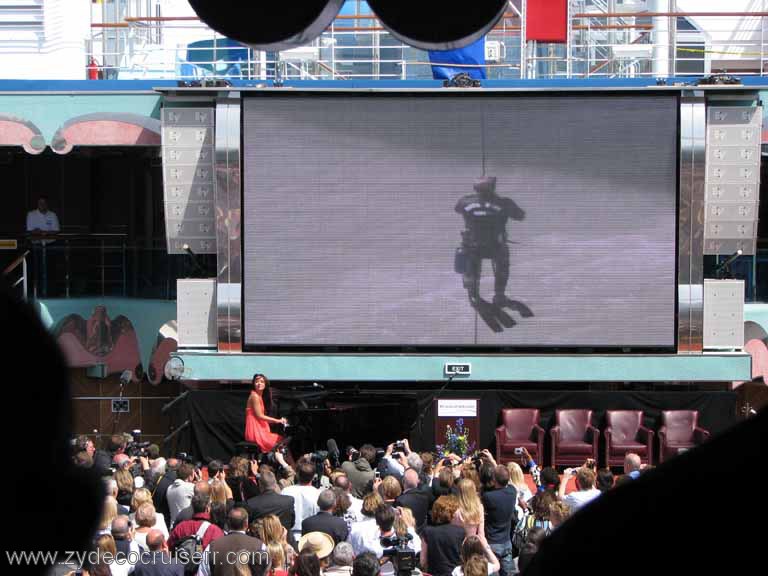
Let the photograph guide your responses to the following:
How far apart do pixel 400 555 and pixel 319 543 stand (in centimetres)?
45

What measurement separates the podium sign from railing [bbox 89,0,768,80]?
4541 millimetres

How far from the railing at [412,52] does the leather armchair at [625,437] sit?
4.62 m

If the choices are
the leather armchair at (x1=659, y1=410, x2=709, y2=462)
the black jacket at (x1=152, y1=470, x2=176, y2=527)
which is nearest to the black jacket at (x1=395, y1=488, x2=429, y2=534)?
the black jacket at (x1=152, y1=470, x2=176, y2=527)

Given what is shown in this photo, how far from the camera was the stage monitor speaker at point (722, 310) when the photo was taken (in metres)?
15.2

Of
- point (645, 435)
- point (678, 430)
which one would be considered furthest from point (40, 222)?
point (678, 430)

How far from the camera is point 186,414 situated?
15281mm

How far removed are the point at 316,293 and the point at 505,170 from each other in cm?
284

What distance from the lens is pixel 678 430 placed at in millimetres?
14875

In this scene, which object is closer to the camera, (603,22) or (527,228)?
(527,228)

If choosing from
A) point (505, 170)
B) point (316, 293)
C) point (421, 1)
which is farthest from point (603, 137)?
point (421, 1)

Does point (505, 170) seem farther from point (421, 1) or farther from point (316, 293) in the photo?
point (421, 1)

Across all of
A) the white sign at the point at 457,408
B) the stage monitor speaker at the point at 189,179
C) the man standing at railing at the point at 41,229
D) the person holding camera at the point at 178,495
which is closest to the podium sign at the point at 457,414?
the white sign at the point at 457,408

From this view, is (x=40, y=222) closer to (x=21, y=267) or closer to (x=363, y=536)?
(x=21, y=267)

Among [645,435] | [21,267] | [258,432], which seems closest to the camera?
[258,432]
